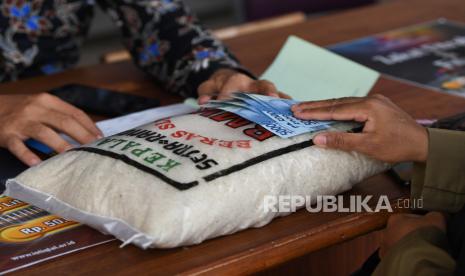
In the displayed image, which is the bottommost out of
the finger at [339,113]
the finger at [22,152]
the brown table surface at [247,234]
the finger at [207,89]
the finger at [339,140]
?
the brown table surface at [247,234]

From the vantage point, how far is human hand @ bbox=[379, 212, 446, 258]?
89 centimetres

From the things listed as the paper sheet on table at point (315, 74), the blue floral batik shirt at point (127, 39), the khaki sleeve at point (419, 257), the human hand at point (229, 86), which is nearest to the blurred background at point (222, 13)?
the blue floral batik shirt at point (127, 39)

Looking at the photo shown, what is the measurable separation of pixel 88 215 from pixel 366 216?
0.33 meters

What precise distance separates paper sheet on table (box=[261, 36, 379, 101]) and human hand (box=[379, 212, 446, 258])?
361 millimetres

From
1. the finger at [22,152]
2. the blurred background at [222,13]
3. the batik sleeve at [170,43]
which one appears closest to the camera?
the finger at [22,152]

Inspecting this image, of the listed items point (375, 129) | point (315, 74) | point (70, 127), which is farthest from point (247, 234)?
point (315, 74)

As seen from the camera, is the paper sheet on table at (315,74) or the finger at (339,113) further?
the paper sheet on table at (315,74)

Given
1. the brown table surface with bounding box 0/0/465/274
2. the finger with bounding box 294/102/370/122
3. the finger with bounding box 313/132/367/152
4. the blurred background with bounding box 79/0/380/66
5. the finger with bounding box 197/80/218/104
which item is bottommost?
the blurred background with bounding box 79/0/380/66

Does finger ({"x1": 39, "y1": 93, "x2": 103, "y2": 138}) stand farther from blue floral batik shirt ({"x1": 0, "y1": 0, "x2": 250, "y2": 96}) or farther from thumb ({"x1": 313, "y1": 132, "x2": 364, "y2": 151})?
thumb ({"x1": 313, "y1": 132, "x2": 364, "y2": 151})

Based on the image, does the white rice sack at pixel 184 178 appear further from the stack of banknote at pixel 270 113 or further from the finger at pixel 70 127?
the finger at pixel 70 127

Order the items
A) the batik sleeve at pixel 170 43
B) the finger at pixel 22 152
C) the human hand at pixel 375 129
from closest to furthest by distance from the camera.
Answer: the human hand at pixel 375 129 < the finger at pixel 22 152 < the batik sleeve at pixel 170 43

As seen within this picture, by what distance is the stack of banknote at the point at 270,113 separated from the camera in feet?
2.96

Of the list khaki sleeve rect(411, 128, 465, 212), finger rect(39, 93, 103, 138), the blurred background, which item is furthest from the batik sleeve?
the blurred background

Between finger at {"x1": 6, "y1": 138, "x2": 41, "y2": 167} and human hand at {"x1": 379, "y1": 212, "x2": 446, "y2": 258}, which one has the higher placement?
finger at {"x1": 6, "y1": 138, "x2": 41, "y2": 167}
